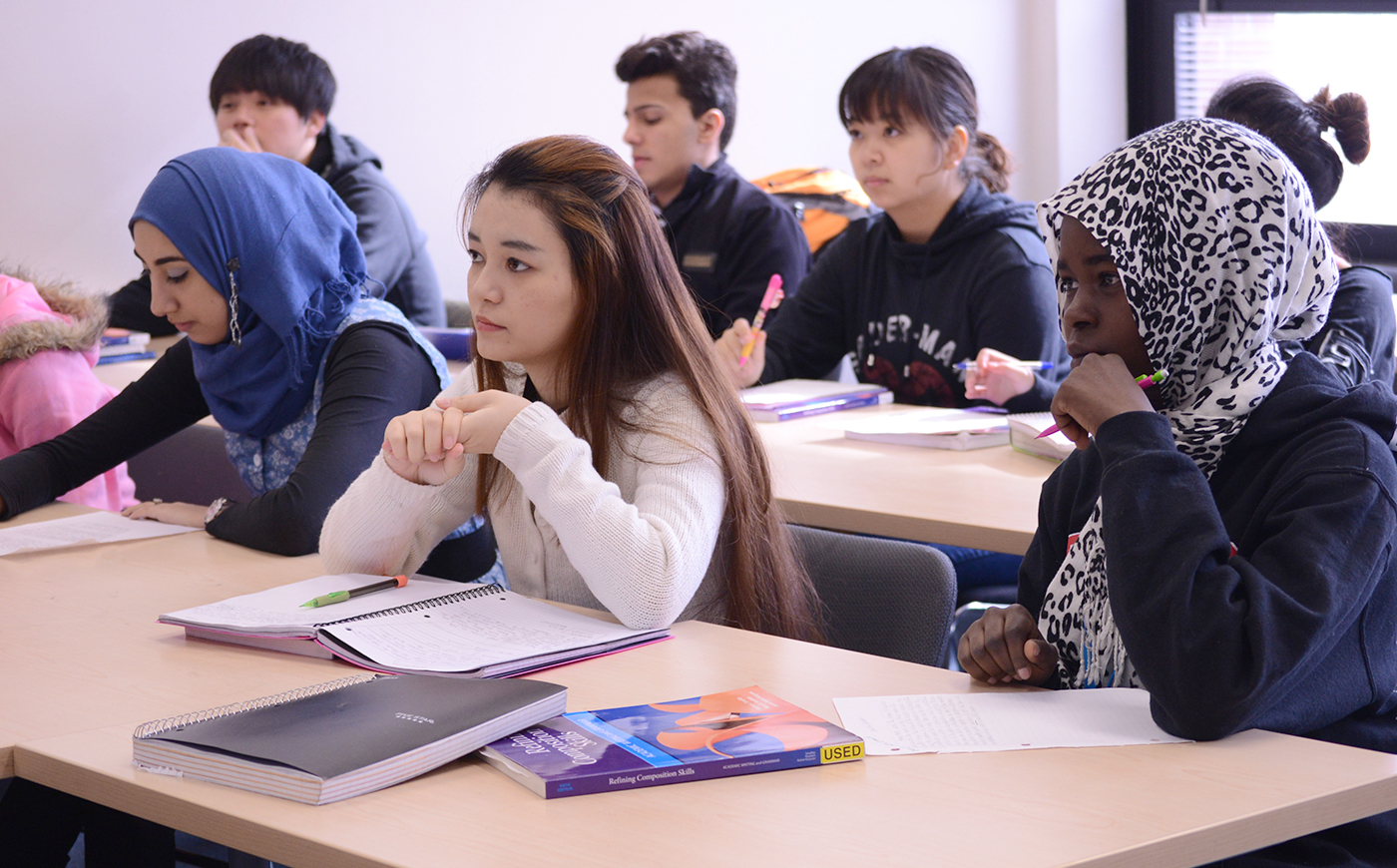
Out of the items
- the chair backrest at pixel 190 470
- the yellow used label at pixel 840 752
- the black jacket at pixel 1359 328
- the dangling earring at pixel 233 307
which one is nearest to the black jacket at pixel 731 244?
the chair backrest at pixel 190 470

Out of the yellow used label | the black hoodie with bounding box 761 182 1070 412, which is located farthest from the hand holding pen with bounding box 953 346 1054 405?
the yellow used label

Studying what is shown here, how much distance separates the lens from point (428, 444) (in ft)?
4.75

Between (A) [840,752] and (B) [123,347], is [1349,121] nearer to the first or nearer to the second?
(A) [840,752]

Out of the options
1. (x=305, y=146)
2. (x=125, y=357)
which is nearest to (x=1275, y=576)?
(x=125, y=357)

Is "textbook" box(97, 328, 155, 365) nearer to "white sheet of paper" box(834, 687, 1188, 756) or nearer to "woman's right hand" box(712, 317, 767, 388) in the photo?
"woman's right hand" box(712, 317, 767, 388)

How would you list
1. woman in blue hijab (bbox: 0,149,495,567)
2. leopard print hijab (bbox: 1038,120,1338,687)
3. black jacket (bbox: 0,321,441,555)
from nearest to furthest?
1. leopard print hijab (bbox: 1038,120,1338,687)
2. black jacket (bbox: 0,321,441,555)
3. woman in blue hijab (bbox: 0,149,495,567)

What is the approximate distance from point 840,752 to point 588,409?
68 centimetres

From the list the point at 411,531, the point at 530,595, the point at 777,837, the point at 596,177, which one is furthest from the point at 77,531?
the point at 777,837

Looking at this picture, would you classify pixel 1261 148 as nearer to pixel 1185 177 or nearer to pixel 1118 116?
pixel 1185 177

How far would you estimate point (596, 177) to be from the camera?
62.9 inches

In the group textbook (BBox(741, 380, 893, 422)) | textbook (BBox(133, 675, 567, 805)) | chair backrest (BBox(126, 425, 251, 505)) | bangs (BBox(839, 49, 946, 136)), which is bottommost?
chair backrest (BBox(126, 425, 251, 505))

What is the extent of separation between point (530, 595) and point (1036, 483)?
2.60 ft

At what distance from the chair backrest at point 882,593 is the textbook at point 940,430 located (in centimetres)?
66

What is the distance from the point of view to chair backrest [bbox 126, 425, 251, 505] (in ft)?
9.05
